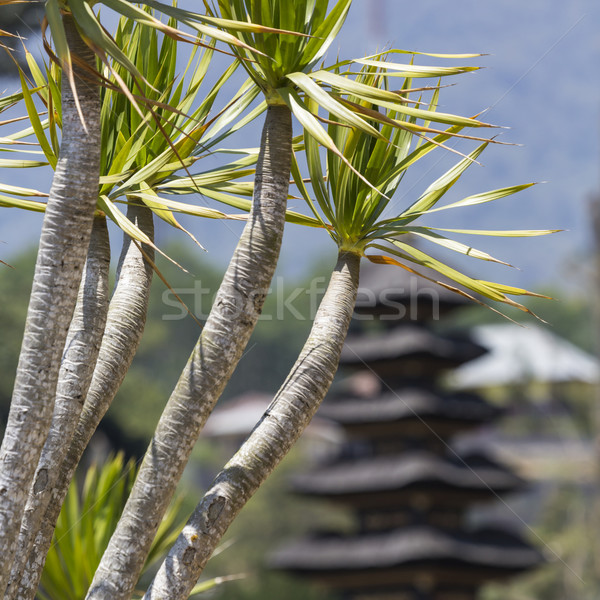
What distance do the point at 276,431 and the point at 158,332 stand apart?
2254 inches

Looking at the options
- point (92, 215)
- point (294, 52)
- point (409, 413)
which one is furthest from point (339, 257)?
point (409, 413)

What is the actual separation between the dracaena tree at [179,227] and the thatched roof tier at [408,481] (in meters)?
17.6

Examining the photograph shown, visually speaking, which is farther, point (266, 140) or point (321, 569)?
point (321, 569)

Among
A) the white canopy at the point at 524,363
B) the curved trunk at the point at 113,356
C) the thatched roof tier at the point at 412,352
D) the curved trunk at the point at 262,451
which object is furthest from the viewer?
the white canopy at the point at 524,363

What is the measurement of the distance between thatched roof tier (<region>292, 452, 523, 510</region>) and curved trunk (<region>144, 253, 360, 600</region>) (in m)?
17.9

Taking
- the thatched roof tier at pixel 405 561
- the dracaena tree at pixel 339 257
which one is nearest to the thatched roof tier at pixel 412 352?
the thatched roof tier at pixel 405 561

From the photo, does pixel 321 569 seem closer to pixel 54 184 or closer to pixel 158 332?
pixel 54 184

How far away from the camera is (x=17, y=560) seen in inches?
111

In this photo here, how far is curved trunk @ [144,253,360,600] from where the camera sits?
8.89 ft

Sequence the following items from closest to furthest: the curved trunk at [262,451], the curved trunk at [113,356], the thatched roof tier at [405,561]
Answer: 1. the curved trunk at [262,451]
2. the curved trunk at [113,356]
3. the thatched roof tier at [405,561]

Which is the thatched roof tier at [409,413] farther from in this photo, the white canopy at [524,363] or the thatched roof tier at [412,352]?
the white canopy at [524,363]

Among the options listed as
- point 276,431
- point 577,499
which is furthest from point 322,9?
point 577,499

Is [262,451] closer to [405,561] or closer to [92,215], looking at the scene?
[92,215]

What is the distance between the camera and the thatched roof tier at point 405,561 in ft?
66.5
